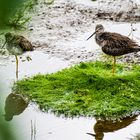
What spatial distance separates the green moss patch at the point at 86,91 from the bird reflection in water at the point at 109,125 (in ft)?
0.34

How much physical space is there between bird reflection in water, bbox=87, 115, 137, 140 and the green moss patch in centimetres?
10

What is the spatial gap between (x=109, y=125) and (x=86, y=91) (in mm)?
827

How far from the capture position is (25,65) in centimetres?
782

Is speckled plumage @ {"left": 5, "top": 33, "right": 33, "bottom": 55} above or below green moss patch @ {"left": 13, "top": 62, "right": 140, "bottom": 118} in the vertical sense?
above

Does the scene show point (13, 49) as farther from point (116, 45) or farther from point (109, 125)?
point (109, 125)

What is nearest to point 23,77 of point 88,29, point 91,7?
point 88,29

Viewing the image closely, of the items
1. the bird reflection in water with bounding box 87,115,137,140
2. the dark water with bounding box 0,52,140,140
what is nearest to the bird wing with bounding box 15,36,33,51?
the dark water with bounding box 0,52,140,140

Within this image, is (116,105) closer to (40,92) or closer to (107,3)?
(40,92)

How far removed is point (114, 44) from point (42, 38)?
7.82 feet

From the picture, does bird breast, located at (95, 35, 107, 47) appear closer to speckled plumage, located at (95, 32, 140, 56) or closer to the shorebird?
speckled plumage, located at (95, 32, 140, 56)

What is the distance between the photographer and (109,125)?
19.4 feet

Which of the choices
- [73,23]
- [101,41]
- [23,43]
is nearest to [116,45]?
[101,41]

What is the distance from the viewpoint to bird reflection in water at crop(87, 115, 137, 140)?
5.76 meters

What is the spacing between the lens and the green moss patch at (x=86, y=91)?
6.16m
